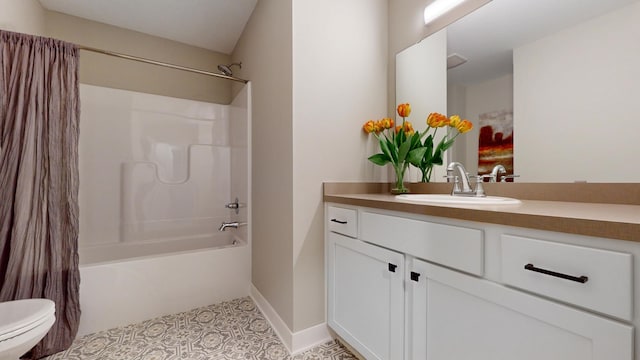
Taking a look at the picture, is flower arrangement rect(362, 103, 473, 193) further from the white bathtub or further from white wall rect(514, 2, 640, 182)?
the white bathtub

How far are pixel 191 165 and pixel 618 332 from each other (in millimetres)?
2859

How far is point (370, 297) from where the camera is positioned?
3.92ft

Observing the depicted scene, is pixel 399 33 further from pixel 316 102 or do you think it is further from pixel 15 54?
pixel 15 54

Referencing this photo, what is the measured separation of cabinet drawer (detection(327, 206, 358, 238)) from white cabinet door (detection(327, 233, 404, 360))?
0.04 metres

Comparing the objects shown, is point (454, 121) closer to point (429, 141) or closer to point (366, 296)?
point (429, 141)

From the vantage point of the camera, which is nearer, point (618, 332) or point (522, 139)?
point (618, 332)

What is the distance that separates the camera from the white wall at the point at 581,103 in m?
0.90

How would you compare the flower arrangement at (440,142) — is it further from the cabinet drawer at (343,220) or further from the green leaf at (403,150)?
the cabinet drawer at (343,220)

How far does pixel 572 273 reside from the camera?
603 millimetres

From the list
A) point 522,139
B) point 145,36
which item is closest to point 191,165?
point 145,36

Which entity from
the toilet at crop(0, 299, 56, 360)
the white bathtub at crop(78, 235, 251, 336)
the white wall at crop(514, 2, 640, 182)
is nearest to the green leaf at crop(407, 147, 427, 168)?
the white wall at crop(514, 2, 640, 182)

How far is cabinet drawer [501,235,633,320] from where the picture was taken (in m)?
0.54

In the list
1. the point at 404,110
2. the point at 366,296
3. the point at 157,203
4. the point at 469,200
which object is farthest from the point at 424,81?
the point at 157,203

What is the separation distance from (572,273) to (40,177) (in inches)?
88.2
